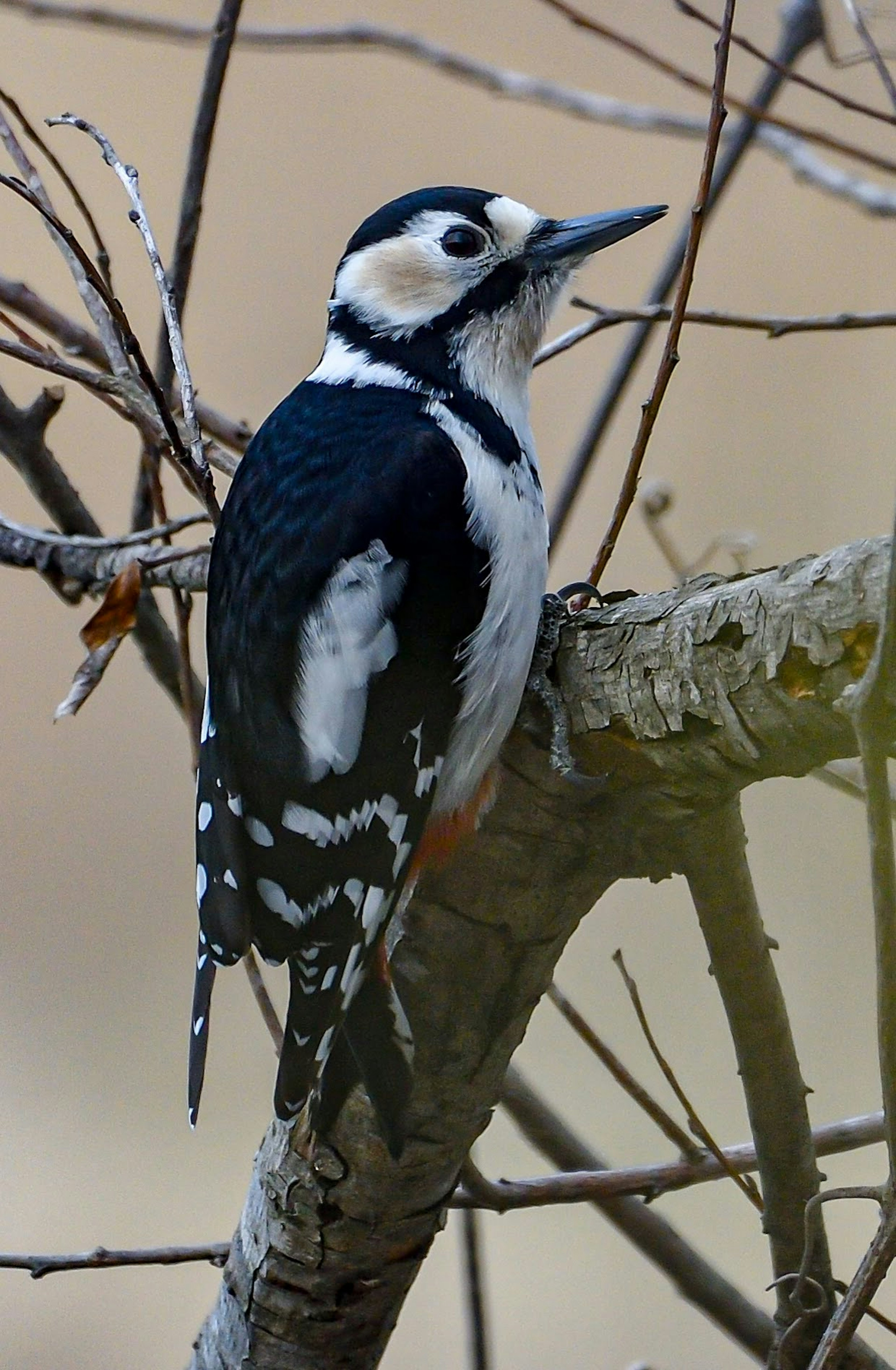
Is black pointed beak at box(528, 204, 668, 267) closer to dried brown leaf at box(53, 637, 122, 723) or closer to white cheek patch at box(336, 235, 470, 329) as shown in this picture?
white cheek patch at box(336, 235, 470, 329)

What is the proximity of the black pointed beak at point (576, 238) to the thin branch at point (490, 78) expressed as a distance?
15cm

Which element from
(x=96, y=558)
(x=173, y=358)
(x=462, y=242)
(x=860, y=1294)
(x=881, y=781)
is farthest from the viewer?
(x=462, y=242)

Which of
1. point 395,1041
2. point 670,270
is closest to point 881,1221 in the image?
point 395,1041

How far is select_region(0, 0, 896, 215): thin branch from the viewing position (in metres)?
1.44

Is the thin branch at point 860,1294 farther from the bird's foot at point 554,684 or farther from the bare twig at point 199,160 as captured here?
the bare twig at point 199,160

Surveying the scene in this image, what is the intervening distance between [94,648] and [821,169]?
0.92 metres

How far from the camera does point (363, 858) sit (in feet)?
3.48

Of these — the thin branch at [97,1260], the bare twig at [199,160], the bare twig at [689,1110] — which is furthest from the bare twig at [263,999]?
the bare twig at [199,160]

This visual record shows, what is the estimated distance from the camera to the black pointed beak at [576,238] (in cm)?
140

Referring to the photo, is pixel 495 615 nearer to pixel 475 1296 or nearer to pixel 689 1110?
pixel 689 1110

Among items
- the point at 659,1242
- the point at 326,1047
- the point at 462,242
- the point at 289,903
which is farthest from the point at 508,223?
the point at 659,1242

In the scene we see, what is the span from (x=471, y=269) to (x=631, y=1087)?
86 centimetres

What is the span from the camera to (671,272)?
1.41 m

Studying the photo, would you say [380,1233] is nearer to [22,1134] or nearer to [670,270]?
[670,270]
